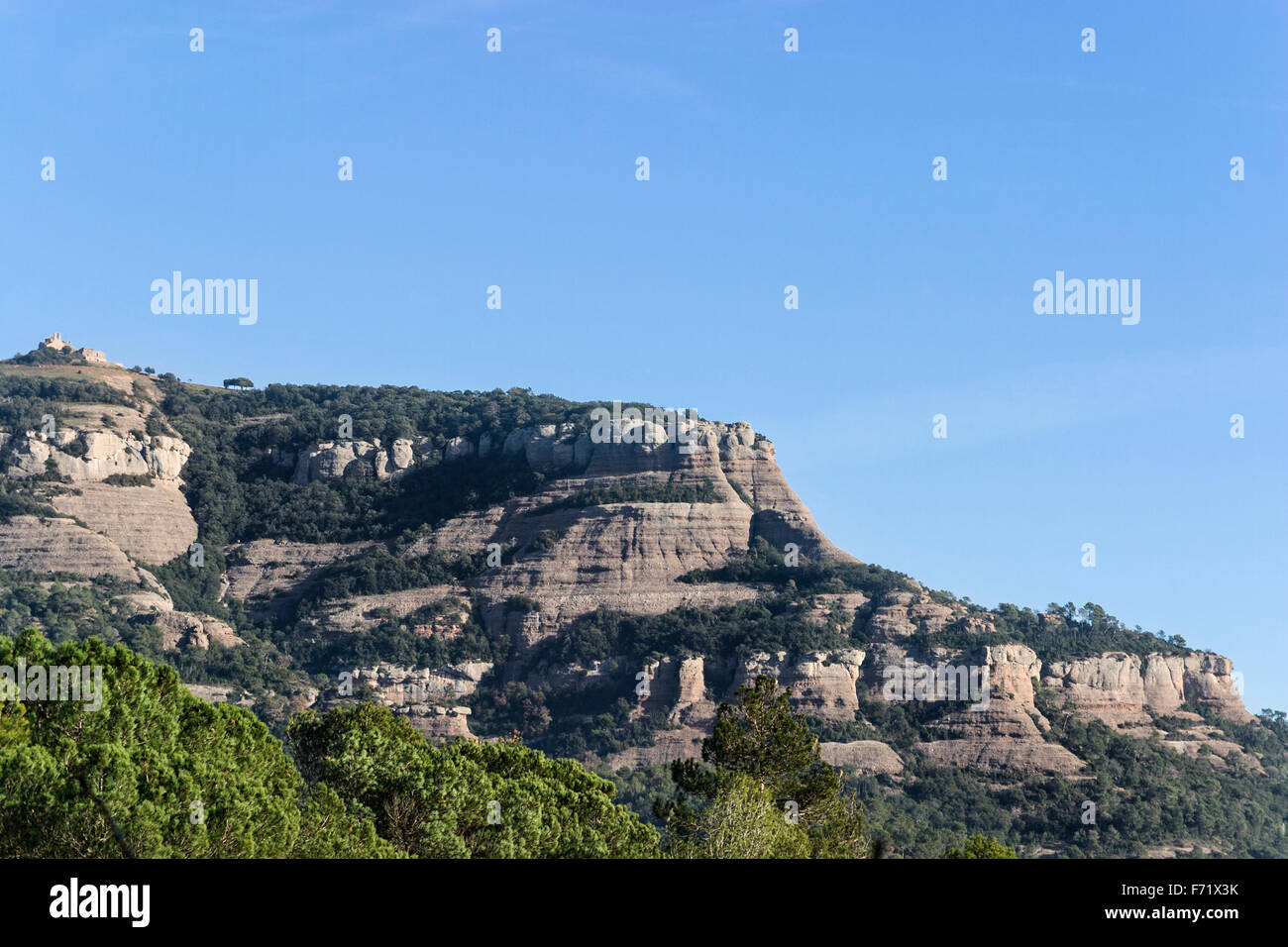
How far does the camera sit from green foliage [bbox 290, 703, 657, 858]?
1543 inches

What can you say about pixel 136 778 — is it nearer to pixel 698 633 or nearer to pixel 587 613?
pixel 698 633

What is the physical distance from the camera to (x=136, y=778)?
98.0 ft

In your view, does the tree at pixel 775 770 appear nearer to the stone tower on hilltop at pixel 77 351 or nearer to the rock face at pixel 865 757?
the rock face at pixel 865 757

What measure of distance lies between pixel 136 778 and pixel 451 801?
436 inches

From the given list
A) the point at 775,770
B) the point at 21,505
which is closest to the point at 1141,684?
the point at 775,770

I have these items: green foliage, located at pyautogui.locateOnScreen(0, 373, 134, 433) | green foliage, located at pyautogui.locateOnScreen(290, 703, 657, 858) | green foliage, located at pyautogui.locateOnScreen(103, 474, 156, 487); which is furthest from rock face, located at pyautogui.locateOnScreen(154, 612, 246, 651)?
green foliage, located at pyautogui.locateOnScreen(290, 703, 657, 858)

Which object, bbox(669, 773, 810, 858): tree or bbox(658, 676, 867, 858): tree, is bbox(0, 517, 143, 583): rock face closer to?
bbox(658, 676, 867, 858): tree

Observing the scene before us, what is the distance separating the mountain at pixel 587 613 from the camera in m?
110

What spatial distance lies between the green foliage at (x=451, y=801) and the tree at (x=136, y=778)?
11.9 feet

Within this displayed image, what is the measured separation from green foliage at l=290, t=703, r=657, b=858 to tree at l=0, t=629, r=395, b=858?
143 inches

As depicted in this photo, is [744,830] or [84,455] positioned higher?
[84,455]

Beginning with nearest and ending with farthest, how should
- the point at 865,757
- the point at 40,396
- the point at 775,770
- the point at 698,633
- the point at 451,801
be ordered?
1. the point at 451,801
2. the point at 775,770
3. the point at 865,757
4. the point at 698,633
5. the point at 40,396
